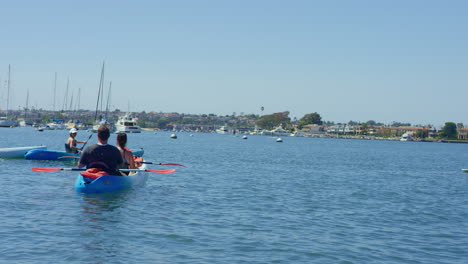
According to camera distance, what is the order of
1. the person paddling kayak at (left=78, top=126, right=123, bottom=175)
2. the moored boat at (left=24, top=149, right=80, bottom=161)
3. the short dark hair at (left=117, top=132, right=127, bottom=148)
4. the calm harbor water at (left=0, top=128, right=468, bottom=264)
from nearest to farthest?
1. the calm harbor water at (left=0, top=128, right=468, bottom=264)
2. the person paddling kayak at (left=78, top=126, right=123, bottom=175)
3. the short dark hair at (left=117, top=132, right=127, bottom=148)
4. the moored boat at (left=24, top=149, right=80, bottom=161)

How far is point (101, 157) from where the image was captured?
1720cm

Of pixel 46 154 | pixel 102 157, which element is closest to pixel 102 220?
pixel 102 157

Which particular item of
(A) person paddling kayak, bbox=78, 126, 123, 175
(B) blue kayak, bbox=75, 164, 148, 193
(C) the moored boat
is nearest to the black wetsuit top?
(A) person paddling kayak, bbox=78, 126, 123, 175

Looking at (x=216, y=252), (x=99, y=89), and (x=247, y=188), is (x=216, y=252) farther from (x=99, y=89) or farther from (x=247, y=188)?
(x=99, y=89)

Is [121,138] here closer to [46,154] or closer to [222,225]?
[222,225]

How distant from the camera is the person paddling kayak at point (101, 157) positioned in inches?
659

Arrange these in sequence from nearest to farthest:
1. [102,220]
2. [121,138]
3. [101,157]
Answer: [102,220]
[101,157]
[121,138]

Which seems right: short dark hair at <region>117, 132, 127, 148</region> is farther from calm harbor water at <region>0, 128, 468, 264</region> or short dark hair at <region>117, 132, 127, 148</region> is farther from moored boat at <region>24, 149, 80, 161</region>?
moored boat at <region>24, 149, 80, 161</region>

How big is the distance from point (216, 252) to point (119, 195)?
8261 millimetres

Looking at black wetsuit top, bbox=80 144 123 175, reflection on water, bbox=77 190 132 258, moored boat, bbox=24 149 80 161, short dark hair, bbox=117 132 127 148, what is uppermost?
short dark hair, bbox=117 132 127 148

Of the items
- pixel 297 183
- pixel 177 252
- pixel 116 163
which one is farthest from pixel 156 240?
pixel 297 183

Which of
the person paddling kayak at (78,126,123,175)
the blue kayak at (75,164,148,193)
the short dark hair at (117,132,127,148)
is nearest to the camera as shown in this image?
the person paddling kayak at (78,126,123,175)

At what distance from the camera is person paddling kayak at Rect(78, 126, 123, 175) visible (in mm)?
16734

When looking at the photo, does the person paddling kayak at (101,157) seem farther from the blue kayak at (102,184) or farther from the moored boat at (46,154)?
the moored boat at (46,154)
